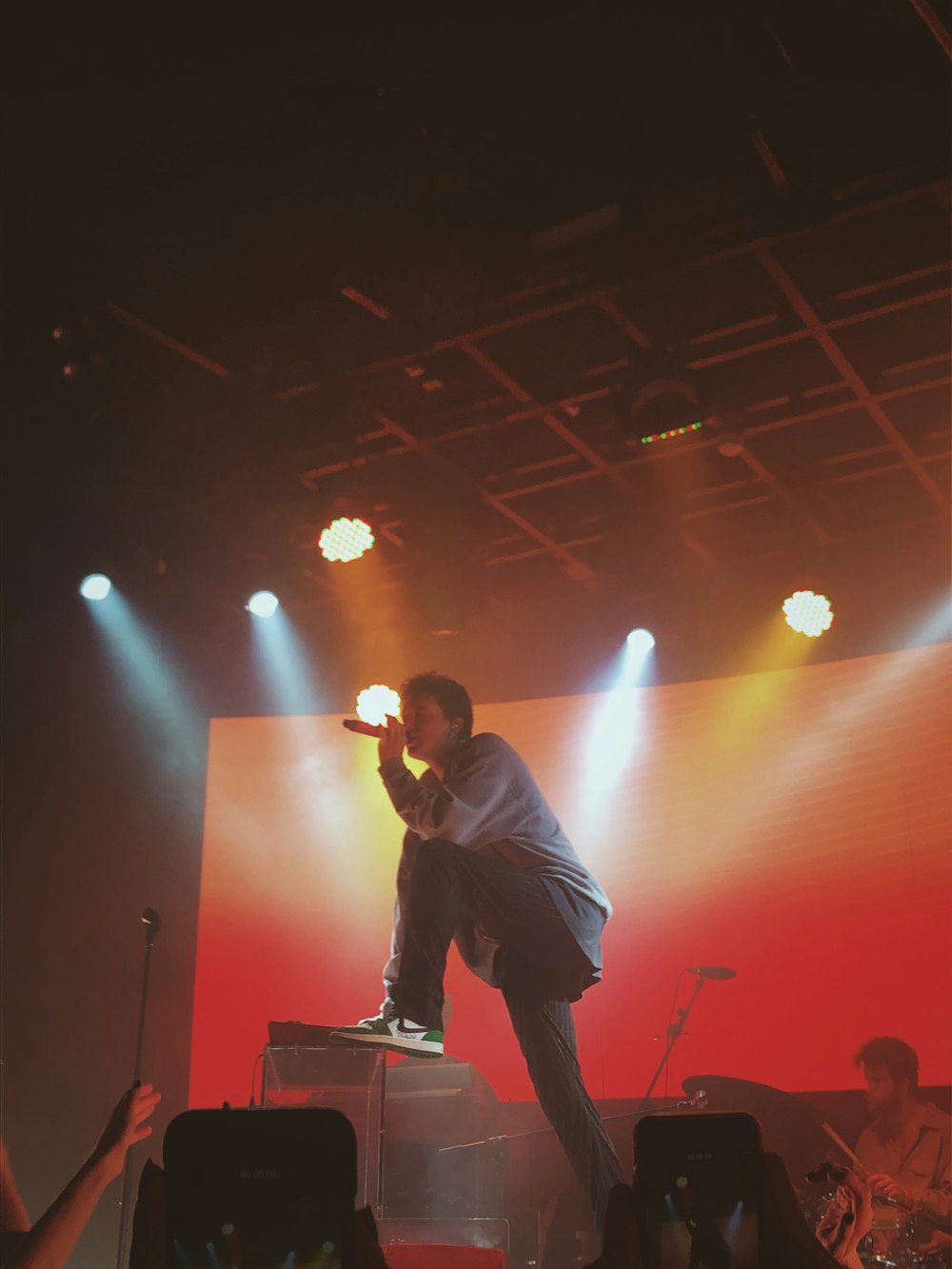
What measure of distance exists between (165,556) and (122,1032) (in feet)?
8.38

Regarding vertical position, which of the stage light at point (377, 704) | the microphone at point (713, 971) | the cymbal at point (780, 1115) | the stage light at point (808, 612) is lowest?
the cymbal at point (780, 1115)

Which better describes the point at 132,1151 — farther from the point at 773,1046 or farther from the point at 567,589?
the point at 567,589

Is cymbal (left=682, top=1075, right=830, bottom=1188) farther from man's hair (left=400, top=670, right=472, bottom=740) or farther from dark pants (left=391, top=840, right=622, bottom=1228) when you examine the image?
man's hair (left=400, top=670, right=472, bottom=740)

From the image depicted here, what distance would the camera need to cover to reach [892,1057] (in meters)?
5.44

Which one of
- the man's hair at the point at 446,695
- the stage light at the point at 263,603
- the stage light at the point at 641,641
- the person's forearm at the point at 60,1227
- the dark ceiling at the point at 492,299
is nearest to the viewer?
the person's forearm at the point at 60,1227

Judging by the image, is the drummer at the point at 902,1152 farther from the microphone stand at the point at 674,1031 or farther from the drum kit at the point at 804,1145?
the microphone stand at the point at 674,1031

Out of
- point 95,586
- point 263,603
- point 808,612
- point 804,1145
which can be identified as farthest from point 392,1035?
point 95,586

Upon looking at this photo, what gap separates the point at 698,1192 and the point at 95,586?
5.52 m

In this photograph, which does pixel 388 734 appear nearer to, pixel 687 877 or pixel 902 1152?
pixel 687 877

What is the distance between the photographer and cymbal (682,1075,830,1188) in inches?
204

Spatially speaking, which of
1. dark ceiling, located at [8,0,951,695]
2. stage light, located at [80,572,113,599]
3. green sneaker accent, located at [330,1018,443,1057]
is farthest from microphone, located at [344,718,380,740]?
stage light, located at [80,572,113,599]

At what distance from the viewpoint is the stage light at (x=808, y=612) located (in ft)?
20.3

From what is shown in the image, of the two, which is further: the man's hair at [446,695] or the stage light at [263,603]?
the stage light at [263,603]

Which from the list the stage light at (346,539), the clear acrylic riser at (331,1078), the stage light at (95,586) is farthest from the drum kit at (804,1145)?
the stage light at (95,586)
